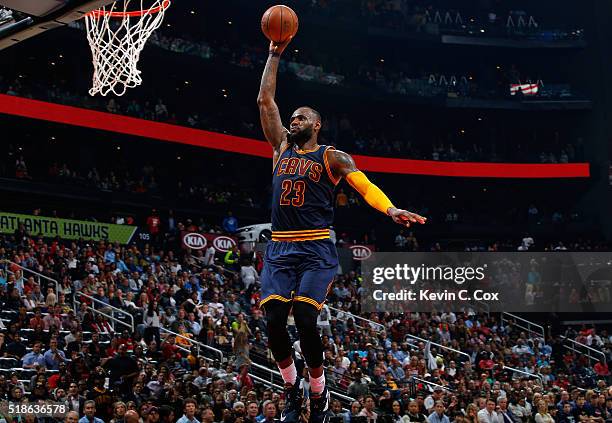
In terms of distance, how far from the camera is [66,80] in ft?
115

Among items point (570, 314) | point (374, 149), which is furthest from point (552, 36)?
point (570, 314)

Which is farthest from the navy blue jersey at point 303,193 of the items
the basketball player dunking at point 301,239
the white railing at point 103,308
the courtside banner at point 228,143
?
the courtside banner at point 228,143

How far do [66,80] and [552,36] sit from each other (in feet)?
A: 77.9

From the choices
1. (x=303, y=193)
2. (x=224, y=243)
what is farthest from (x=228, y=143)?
(x=303, y=193)

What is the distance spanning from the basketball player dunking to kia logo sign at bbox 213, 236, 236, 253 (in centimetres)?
2397

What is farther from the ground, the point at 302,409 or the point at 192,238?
the point at 192,238

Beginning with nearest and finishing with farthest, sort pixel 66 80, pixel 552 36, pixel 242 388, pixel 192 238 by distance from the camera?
pixel 242 388 → pixel 192 238 → pixel 66 80 → pixel 552 36

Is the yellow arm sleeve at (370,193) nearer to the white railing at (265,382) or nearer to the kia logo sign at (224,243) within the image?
the white railing at (265,382)

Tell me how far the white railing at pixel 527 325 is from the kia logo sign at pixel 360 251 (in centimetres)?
560

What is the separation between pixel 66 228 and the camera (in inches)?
1139

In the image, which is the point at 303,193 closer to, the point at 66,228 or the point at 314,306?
the point at 314,306

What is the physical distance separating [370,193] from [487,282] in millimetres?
26661

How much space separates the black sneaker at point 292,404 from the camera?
6852 millimetres

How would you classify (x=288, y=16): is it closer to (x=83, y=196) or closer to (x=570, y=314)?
(x=83, y=196)
